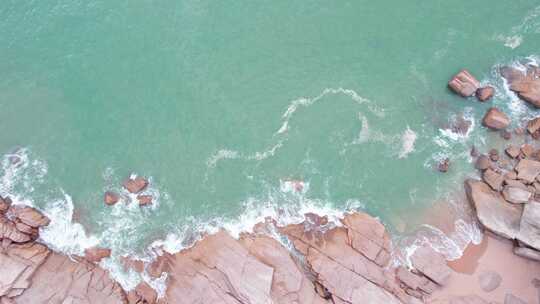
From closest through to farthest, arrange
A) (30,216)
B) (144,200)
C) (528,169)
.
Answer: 1. (30,216)
2. (144,200)
3. (528,169)

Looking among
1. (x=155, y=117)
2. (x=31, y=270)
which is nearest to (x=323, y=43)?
(x=155, y=117)

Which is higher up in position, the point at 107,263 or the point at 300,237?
the point at 300,237

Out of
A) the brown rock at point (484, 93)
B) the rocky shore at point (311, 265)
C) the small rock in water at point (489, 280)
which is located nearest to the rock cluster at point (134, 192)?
the rocky shore at point (311, 265)

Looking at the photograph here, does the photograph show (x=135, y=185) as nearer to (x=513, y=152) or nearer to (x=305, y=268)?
(x=305, y=268)

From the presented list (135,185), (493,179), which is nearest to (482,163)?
(493,179)

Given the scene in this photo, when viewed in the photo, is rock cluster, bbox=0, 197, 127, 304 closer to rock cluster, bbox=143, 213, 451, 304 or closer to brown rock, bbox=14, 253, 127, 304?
brown rock, bbox=14, 253, 127, 304

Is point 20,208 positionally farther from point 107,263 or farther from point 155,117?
point 155,117

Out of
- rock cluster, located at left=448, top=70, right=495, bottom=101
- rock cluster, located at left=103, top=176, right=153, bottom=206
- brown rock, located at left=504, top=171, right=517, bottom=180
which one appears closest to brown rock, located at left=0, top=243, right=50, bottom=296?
rock cluster, located at left=103, top=176, right=153, bottom=206
